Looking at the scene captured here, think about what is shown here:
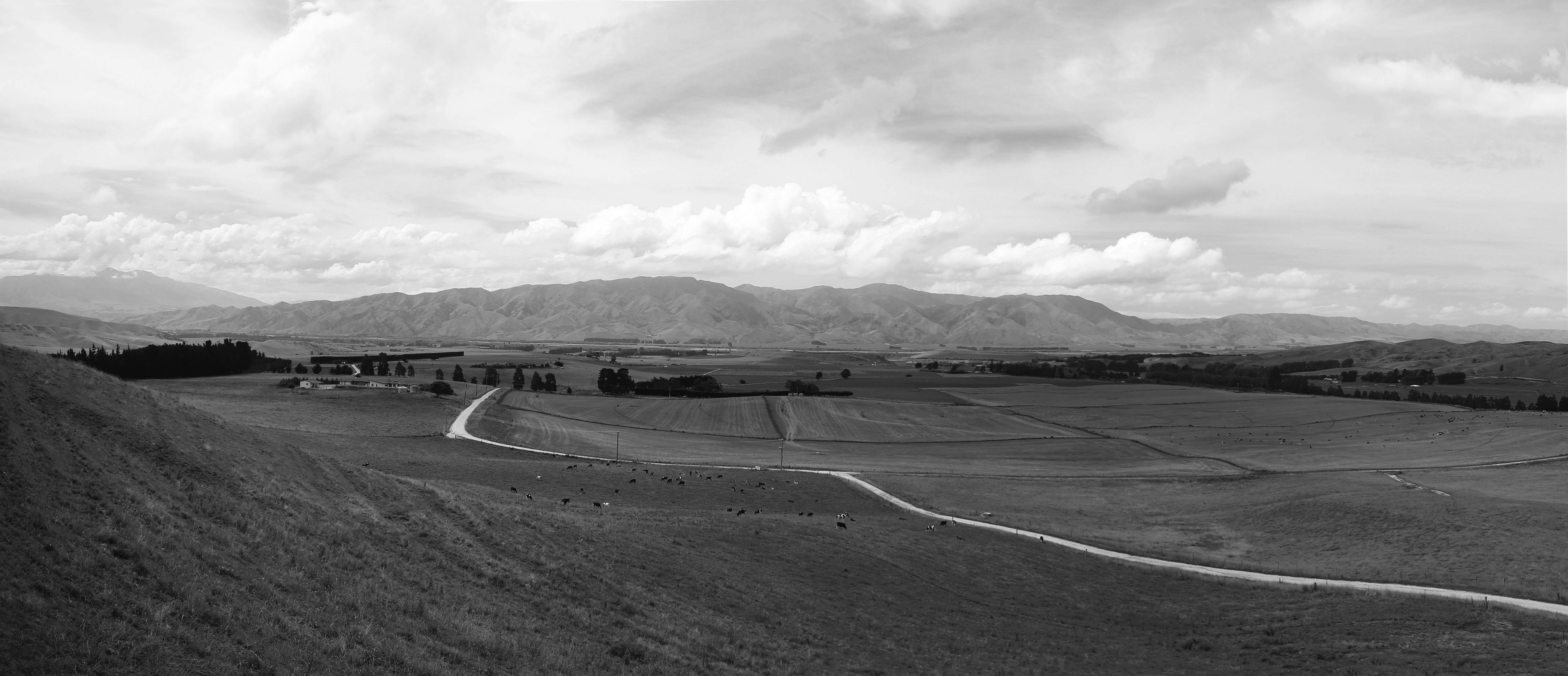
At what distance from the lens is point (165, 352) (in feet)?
416

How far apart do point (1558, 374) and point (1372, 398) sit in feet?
326

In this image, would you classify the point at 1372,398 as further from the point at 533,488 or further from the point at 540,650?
the point at 540,650

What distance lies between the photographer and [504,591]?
21719mm

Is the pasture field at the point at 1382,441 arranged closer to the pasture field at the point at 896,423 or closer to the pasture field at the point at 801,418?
the pasture field at the point at 896,423

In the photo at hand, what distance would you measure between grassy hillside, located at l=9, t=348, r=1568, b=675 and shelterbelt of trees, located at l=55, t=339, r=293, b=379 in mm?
109825

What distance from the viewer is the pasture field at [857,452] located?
76.9m

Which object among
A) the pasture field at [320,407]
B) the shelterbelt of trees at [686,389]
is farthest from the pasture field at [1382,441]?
the pasture field at [320,407]

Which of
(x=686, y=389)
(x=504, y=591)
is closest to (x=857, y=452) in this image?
(x=686, y=389)

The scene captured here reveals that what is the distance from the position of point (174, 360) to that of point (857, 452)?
108169 mm

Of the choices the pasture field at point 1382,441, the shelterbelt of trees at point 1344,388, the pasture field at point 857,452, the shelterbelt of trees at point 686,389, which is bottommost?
the pasture field at point 857,452

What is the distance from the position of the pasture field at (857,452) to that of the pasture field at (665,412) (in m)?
3.75

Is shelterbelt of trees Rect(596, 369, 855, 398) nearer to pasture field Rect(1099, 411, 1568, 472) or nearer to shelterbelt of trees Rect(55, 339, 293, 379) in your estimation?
pasture field Rect(1099, 411, 1568, 472)

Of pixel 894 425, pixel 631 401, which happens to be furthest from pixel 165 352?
pixel 894 425

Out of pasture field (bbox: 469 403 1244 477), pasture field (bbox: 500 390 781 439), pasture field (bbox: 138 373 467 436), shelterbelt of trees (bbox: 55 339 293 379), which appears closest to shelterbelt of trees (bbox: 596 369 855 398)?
pasture field (bbox: 500 390 781 439)
